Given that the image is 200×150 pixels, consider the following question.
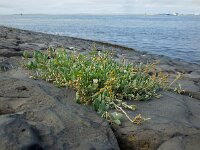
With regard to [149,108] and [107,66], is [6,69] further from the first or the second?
[149,108]

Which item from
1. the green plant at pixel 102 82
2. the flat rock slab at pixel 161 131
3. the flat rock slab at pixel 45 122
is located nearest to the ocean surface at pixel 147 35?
the green plant at pixel 102 82

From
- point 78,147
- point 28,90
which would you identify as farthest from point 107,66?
point 78,147

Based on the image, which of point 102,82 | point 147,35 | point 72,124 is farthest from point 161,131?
point 147,35

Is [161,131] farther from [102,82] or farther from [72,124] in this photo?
[102,82]

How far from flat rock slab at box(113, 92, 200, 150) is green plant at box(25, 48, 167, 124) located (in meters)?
0.18

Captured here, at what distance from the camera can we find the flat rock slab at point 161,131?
4.50 metres

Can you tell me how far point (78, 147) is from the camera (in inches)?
150

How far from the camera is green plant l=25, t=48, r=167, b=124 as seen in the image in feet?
17.2

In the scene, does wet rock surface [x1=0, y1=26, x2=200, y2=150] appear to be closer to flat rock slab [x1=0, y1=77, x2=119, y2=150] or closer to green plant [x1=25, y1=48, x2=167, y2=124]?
flat rock slab [x1=0, y1=77, x2=119, y2=150]

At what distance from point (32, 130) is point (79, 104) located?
59.2 inches

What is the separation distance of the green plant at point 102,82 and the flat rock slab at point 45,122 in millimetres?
261

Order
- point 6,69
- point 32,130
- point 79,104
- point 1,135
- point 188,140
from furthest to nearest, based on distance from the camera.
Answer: point 6,69 → point 79,104 → point 188,140 → point 32,130 → point 1,135

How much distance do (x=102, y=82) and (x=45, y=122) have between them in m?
1.75

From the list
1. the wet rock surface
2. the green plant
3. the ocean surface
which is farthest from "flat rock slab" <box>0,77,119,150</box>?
the ocean surface
